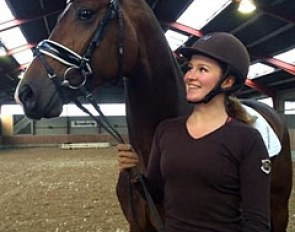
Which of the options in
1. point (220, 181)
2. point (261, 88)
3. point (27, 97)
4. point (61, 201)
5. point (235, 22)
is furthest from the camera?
point (261, 88)

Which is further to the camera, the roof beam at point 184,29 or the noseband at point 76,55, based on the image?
the roof beam at point 184,29

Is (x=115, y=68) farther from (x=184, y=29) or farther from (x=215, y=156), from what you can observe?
(x=184, y=29)

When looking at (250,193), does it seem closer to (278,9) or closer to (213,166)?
(213,166)

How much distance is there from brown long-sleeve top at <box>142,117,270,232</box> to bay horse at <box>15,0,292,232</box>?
51cm

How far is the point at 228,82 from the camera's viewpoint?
4.77 feet

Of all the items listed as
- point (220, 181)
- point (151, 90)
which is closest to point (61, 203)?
point (151, 90)

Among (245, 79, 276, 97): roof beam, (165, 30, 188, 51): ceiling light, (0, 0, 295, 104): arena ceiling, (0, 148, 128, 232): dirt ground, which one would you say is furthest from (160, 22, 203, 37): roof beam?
(245, 79, 276, 97): roof beam

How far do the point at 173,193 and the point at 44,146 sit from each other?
21214 millimetres

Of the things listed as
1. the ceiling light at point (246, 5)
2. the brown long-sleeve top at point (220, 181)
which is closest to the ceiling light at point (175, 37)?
the ceiling light at point (246, 5)

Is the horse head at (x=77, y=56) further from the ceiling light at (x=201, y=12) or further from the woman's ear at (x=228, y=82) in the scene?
the ceiling light at (x=201, y=12)

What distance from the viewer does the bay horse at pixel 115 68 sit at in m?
1.67

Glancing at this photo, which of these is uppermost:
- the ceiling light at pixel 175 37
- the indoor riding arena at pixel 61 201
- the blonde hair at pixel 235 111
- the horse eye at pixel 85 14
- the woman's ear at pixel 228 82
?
the ceiling light at pixel 175 37

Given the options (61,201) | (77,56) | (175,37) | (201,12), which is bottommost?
(61,201)

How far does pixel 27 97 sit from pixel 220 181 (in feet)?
2.58
